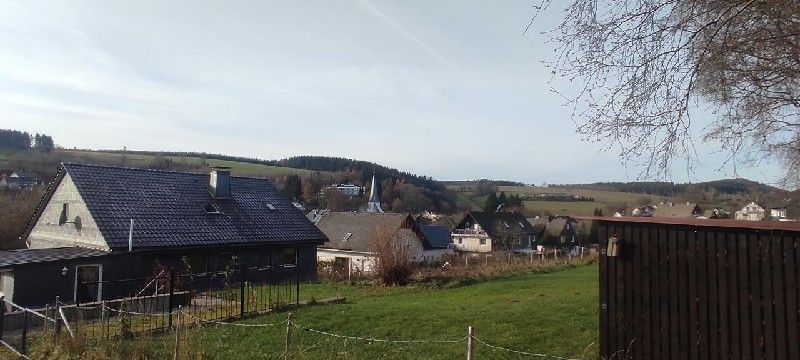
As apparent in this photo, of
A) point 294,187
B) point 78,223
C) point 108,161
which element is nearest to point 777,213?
point 78,223

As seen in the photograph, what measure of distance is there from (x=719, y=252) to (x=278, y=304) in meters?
12.3

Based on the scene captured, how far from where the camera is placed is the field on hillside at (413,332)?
9.95m

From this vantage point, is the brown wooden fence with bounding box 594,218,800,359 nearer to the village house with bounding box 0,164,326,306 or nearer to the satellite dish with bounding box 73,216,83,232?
the village house with bounding box 0,164,326,306

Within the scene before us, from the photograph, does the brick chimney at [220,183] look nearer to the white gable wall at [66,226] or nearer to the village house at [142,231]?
the village house at [142,231]

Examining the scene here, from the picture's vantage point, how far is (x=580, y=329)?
11.4 m

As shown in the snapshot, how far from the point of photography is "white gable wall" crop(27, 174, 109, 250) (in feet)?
76.4

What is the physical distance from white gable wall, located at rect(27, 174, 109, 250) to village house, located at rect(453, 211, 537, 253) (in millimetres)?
42038

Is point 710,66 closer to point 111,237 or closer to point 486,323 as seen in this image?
point 486,323

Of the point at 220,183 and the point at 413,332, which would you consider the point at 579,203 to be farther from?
the point at 413,332

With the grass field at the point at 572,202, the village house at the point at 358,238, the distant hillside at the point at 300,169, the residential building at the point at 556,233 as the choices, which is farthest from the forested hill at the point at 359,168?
the village house at the point at 358,238

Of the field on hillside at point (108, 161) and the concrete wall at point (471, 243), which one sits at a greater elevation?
the field on hillside at point (108, 161)

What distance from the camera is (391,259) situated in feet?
80.3

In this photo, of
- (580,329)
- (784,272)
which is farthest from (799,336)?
(580,329)

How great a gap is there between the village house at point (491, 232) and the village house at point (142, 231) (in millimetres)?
35780
